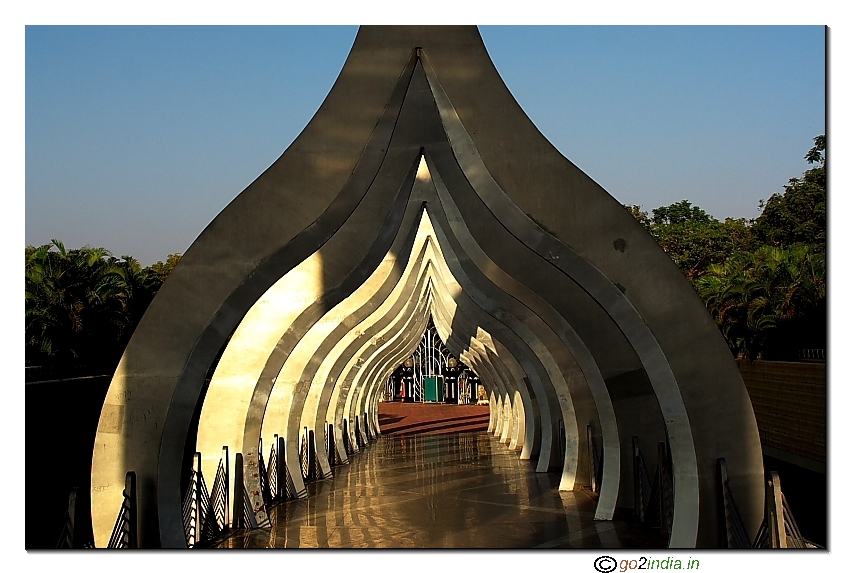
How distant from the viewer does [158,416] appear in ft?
28.7

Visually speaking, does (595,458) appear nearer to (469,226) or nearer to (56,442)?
(469,226)

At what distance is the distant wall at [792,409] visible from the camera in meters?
15.8

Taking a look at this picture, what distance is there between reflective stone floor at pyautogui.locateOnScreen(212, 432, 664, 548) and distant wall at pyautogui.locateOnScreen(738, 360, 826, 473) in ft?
14.0

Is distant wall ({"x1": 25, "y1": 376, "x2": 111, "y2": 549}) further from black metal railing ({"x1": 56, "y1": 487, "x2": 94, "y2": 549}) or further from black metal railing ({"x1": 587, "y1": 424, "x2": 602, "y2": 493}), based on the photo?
black metal railing ({"x1": 587, "y1": 424, "x2": 602, "y2": 493})

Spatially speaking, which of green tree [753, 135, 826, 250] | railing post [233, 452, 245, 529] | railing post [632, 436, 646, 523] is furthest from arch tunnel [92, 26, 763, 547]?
green tree [753, 135, 826, 250]

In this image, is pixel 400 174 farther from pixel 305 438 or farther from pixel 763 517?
pixel 305 438

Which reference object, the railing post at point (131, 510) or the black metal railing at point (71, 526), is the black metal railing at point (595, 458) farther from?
the black metal railing at point (71, 526)

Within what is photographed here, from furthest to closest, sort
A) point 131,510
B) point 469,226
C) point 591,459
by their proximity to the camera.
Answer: point 591,459, point 469,226, point 131,510

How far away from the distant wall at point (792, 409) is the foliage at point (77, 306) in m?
13.4

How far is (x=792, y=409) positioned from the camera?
17562 mm

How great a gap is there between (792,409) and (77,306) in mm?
14370

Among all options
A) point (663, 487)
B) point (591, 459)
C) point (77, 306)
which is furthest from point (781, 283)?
point (77, 306)

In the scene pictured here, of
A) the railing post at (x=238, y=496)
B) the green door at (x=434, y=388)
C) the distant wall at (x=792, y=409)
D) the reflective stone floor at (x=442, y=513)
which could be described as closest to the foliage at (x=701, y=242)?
the green door at (x=434, y=388)
